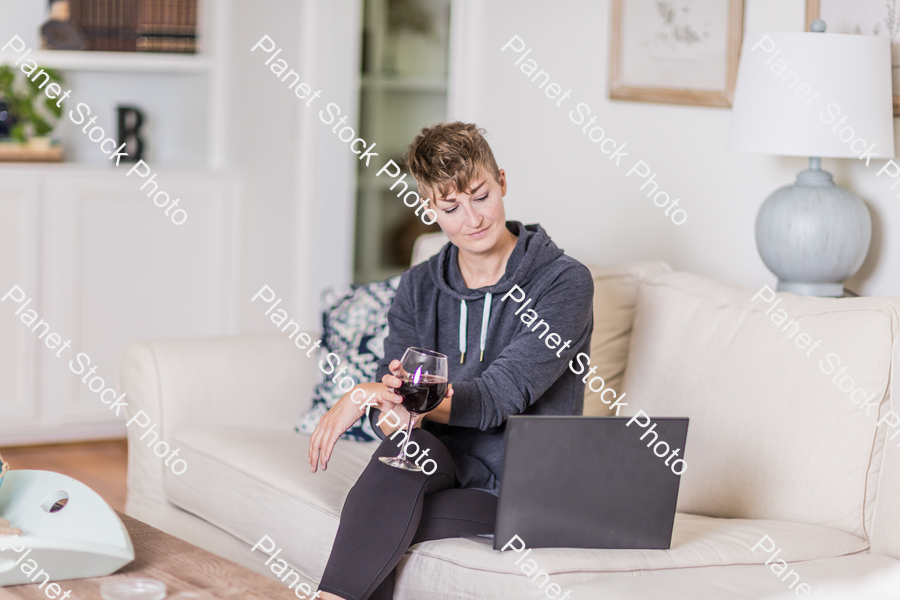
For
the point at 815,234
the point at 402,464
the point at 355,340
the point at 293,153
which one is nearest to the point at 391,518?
the point at 402,464

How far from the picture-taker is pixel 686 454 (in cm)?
194

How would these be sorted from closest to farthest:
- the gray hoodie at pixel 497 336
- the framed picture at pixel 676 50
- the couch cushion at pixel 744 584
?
the couch cushion at pixel 744 584 < the gray hoodie at pixel 497 336 < the framed picture at pixel 676 50

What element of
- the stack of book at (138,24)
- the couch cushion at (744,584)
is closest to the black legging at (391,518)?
the couch cushion at (744,584)

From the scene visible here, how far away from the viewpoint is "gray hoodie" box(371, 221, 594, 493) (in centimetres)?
173

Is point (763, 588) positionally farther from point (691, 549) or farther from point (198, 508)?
point (198, 508)

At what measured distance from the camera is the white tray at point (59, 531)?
1.37 metres

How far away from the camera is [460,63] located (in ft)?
11.2

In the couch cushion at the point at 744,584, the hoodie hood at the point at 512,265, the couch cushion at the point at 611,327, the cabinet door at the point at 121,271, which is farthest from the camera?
the cabinet door at the point at 121,271

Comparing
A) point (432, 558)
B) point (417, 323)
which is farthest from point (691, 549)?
point (417, 323)

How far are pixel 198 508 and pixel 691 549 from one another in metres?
1.09

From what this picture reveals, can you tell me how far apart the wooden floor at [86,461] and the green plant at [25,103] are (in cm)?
107

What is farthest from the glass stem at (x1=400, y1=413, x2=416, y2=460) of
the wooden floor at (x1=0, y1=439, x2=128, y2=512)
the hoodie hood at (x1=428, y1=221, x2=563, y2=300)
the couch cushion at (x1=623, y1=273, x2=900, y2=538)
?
the wooden floor at (x1=0, y1=439, x2=128, y2=512)

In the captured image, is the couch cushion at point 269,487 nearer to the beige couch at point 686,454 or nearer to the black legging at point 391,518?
the beige couch at point 686,454

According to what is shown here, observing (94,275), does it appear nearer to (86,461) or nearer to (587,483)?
(86,461)
